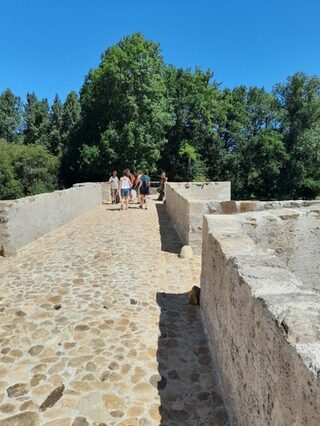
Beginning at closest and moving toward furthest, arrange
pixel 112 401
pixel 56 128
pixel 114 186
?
1. pixel 112 401
2. pixel 114 186
3. pixel 56 128

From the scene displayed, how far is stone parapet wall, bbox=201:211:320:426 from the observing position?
59.9 inches

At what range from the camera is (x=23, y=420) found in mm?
2830

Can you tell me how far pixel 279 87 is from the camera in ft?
117

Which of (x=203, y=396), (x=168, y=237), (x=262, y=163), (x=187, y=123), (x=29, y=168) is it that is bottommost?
(x=203, y=396)

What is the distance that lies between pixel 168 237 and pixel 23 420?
276 inches

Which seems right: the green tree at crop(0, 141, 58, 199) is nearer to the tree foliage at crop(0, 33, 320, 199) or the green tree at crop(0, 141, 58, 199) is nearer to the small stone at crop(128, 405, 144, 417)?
the tree foliage at crop(0, 33, 320, 199)

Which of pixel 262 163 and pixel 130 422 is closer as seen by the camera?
pixel 130 422

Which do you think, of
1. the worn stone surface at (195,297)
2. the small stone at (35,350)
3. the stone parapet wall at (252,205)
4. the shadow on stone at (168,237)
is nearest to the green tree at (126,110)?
the shadow on stone at (168,237)

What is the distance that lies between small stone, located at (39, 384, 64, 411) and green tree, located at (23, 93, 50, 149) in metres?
41.9

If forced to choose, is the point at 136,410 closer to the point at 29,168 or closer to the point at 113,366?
the point at 113,366

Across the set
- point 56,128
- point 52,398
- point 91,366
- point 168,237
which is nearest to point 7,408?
point 52,398

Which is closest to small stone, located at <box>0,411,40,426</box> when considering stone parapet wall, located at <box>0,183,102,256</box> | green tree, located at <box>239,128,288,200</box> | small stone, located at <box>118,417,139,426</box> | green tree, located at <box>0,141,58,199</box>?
small stone, located at <box>118,417,139,426</box>

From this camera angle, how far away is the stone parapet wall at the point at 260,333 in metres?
1.52

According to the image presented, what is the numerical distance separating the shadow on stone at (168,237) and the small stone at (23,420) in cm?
541
